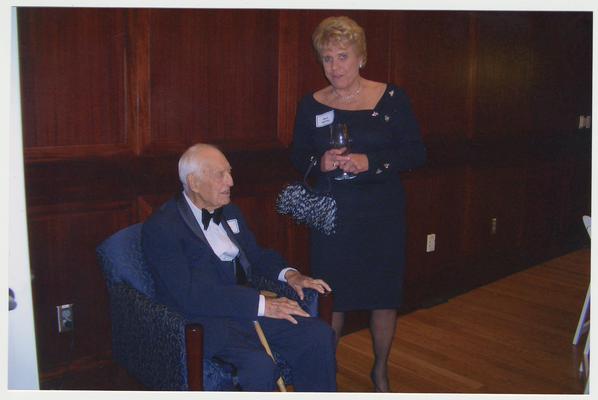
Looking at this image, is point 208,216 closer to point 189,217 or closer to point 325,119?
point 189,217

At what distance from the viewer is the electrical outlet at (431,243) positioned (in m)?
4.15

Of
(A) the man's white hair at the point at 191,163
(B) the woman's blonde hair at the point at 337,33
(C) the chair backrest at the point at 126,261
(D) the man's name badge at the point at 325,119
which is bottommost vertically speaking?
(C) the chair backrest at the point at 126,261

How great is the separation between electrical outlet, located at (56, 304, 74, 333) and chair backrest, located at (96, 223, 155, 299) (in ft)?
1.32

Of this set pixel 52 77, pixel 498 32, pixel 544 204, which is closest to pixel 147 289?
pixel 52 77

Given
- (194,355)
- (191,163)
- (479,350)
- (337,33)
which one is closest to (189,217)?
(191,163)

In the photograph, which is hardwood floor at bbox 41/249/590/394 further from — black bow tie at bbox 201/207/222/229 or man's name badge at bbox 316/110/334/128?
man's name badge at bbox 316/110/334/128

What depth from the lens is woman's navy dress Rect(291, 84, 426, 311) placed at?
266 cm

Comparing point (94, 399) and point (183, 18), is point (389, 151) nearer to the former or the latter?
point (183, 18)

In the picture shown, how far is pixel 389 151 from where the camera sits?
2666mm

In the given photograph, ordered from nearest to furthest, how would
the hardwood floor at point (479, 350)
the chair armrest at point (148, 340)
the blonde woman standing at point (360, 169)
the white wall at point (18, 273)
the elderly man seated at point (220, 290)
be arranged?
the white wall at point (18, 273)
the chair armrest at point (148, 340)
the elderly man seated at point (220, 290)
the blonde woman standing at point (360, 169)
the hardwood floor at point (479, 350)

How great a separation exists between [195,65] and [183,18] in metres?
0.20

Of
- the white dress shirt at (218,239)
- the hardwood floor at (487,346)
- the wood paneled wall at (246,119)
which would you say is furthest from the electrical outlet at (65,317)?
the hardwood floor at (487,346)

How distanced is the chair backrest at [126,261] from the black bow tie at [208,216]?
257 mm

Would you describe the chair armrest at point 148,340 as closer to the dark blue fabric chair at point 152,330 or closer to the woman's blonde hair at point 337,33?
the dark blue fabric chair at point 152,330
